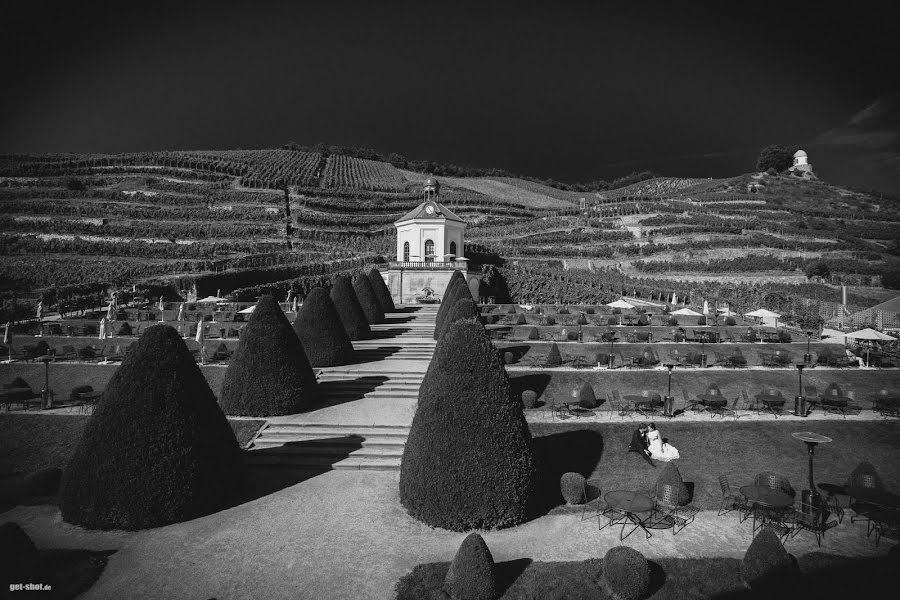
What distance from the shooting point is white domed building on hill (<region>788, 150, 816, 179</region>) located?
130 meters

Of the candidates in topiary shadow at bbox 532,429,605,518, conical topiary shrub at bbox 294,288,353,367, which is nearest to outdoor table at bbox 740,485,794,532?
topiary shadow at bbox 532,429,605,518

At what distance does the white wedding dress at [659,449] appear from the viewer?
15344 mm

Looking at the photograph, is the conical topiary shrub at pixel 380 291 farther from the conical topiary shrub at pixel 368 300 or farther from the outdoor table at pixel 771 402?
the outdoor table at pixel 771 402

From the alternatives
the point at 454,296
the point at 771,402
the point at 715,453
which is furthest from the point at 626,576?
the point at 454,296

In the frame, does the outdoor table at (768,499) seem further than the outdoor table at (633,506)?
Yes

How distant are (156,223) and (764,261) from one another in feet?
295

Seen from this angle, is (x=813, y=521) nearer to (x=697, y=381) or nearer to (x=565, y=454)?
(x=565, y=454)

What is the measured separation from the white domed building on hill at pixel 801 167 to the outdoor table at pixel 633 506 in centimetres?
14943

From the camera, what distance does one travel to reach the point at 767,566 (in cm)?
923

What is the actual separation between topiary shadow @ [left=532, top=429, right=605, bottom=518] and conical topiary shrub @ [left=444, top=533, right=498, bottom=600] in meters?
4.42

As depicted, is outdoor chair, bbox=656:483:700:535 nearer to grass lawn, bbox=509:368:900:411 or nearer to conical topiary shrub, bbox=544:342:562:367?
grass lawn, bbox=509:368:900:411

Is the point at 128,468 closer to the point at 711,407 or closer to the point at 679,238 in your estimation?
the point at 711,407

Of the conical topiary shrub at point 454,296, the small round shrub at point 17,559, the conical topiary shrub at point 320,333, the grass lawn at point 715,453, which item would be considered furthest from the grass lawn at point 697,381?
the small round shrub at point 17,559

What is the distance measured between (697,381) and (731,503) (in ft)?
33.6
